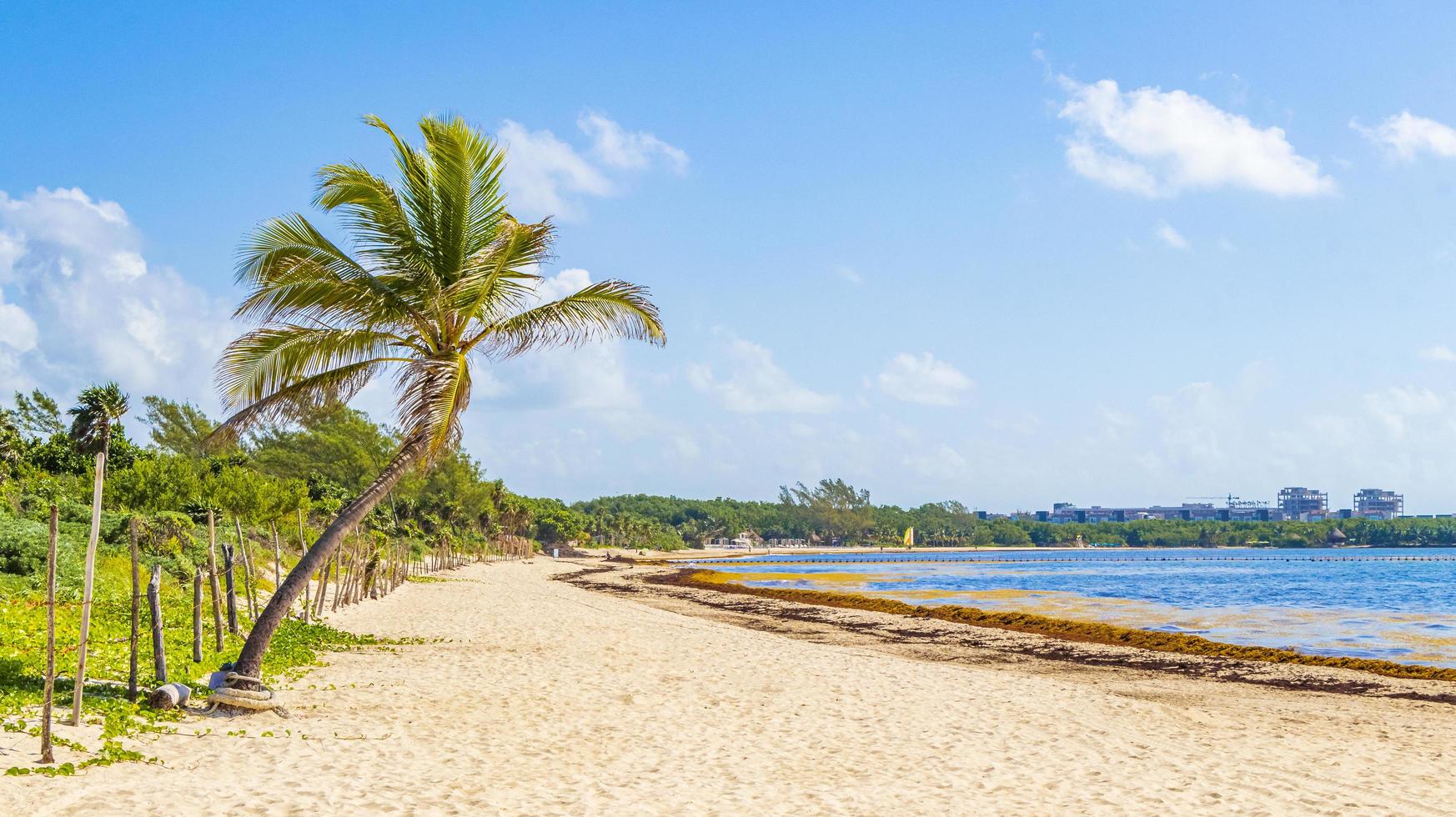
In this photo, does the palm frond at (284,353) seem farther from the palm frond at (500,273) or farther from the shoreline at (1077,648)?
the shoreline at (1077,648)

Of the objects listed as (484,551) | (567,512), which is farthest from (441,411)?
(567,512)

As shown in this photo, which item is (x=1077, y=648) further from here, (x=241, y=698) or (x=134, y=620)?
(x=134, y=620)

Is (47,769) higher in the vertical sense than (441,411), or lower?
lower

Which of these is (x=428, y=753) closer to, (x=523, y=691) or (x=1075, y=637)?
(x=523, y=691)

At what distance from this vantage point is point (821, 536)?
190 m

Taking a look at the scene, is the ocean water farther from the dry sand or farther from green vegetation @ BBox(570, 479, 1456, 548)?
green vegetation @ BBox(570, 479, 1456, 548)

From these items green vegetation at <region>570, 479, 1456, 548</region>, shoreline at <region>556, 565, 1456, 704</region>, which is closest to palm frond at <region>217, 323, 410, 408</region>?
shoreline at <region>556, 565, 1456, 704</region>

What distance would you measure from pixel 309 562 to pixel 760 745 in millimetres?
4833

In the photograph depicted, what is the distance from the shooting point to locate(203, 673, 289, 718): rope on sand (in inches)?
372

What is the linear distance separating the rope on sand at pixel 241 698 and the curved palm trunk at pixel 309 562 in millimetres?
67

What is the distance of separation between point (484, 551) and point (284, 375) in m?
62.9

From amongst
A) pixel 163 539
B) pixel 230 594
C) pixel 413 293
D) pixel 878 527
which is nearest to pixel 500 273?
pixel 413 293

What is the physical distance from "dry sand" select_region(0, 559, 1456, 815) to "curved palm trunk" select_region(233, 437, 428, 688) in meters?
0.69

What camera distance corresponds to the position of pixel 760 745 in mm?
9516
